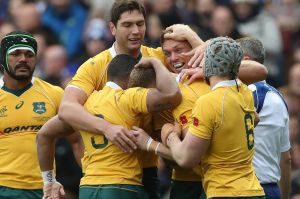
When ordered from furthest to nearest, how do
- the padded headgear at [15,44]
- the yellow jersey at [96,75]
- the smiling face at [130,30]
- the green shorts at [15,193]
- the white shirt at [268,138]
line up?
the padded headgear at [15,44] < the green shorts at [15,193] < the white shirt at [268,138] < the smiling face at [130,30] < the yellow jersey at [96,75]

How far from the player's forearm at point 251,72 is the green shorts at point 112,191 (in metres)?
1.49

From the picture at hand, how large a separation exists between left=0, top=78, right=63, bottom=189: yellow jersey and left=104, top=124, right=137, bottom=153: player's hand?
1.73 m

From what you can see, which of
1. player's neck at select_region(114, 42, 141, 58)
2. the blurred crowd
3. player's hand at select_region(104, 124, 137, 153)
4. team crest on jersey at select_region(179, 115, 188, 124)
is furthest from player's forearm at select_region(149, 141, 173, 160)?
the blurred crowd

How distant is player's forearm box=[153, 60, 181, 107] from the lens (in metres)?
10.1

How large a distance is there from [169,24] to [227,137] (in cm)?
851

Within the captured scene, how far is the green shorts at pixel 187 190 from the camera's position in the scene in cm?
1078

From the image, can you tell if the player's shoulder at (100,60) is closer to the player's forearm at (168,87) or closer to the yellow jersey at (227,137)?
the player's forearm at (168,87)

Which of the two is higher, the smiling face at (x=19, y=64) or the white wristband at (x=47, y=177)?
the smiling face at (x=19, y=64)

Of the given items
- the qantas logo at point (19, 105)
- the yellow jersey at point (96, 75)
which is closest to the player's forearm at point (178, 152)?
the yellow jersey at point (96, 75)

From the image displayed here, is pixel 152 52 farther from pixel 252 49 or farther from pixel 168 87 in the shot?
pixel 168 87

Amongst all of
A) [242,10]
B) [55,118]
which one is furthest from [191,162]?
[242,10]

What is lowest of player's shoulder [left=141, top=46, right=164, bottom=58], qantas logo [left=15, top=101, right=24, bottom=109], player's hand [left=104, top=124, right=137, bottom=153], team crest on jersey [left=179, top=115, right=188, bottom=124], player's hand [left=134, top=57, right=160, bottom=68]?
player's hand [left=104, top=124, right=137, bottom=153]

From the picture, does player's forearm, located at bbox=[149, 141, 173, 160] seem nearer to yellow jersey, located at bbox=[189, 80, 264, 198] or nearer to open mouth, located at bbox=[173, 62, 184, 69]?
yellow jersey, located at bbox=[189, 80, 264, 198]

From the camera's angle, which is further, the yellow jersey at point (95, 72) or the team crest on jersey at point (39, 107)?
the team crest on jersey at point (39, 107)
